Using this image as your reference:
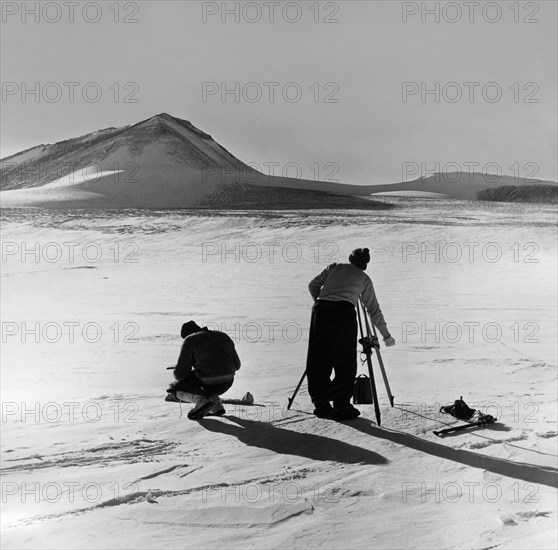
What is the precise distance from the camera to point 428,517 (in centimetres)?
428

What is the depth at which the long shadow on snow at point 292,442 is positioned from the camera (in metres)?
5.28

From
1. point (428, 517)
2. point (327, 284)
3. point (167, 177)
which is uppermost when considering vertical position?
point (167, 177)

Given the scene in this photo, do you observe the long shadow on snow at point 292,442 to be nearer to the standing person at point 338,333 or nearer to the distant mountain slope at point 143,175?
the standing person at point 338,333

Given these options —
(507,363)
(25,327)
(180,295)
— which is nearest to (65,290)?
(180,295)

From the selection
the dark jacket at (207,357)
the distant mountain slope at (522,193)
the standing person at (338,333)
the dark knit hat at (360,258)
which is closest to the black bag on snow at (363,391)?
the standing person at (338,333)

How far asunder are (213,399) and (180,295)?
1153cm

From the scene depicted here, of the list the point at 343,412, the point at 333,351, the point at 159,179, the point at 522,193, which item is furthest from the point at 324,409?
the point at 522,193

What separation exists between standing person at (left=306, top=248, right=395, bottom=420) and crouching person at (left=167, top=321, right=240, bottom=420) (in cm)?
68

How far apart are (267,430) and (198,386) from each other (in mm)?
712

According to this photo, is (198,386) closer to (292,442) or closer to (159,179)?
(292,442)

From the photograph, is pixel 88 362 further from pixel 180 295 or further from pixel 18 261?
pixel 18 261

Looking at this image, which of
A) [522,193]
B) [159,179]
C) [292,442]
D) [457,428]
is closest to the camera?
[292,442]

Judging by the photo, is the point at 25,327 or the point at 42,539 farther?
the point at 25,327

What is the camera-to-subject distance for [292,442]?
563 centimetres
